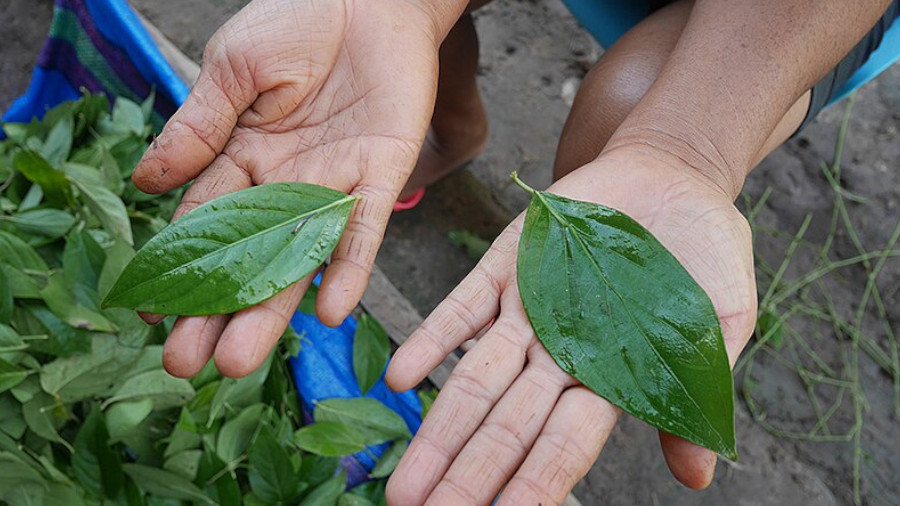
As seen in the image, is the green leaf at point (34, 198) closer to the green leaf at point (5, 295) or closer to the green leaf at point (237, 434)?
the green leaf at point (5, 295)

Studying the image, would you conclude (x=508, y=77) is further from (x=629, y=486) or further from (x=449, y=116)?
(x=629, y=486)

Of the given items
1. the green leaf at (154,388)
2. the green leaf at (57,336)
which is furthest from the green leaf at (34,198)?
the green leaf at (154,388)

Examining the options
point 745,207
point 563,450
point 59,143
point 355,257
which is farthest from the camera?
point 745,207

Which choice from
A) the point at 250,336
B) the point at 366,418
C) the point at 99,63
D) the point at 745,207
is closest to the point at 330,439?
the point at 366,418

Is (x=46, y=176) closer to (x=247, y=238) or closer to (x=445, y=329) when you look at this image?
(x=247, y=238)

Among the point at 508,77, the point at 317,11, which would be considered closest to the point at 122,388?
the point at 317,11
